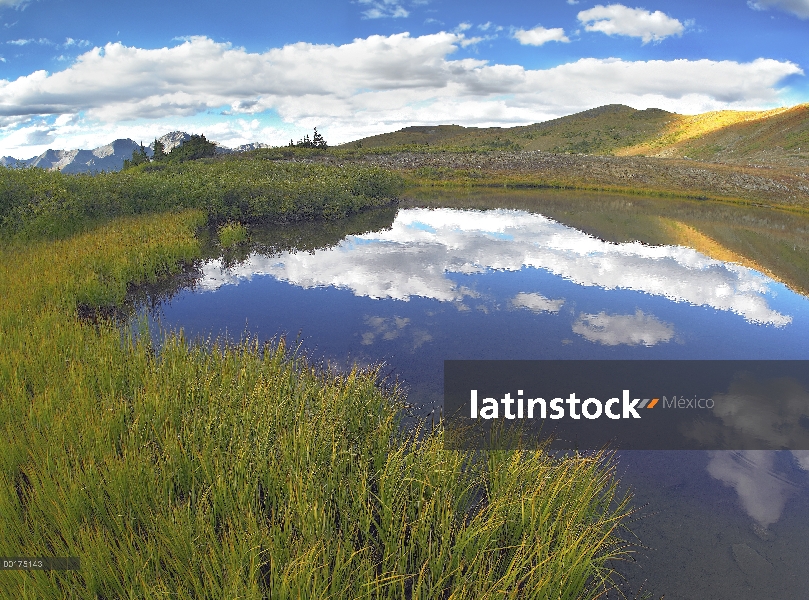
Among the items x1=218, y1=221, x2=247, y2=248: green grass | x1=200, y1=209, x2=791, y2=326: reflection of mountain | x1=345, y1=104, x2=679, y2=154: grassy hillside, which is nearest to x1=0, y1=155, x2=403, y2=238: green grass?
x1=218, y1=221, x2=247, y2=248: green grass

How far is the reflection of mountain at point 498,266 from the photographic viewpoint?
685 inches

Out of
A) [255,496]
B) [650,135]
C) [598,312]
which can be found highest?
[650,135]

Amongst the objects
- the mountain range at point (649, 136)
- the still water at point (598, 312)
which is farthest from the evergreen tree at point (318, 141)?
the still water at point (598, 312)

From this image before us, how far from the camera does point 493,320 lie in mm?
14469

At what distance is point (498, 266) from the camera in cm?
2128

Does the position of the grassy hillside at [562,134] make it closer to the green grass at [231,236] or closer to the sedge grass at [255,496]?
the green grass at [231,236]

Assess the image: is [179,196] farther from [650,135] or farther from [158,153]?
[650,135]

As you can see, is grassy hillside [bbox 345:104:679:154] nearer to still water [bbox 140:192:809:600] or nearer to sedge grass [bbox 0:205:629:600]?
still water [bbox 140:192:809:600]

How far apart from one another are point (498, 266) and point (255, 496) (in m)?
17.2

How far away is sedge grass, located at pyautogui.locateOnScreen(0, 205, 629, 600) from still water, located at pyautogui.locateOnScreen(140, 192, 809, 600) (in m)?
1.11

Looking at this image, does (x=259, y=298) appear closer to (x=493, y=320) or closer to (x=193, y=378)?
(x=493, y=320)

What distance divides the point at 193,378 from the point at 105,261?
10.1m

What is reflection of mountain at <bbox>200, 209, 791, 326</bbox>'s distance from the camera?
685 inches

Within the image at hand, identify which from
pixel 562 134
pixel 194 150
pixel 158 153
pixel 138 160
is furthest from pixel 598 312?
pixel 562 134
